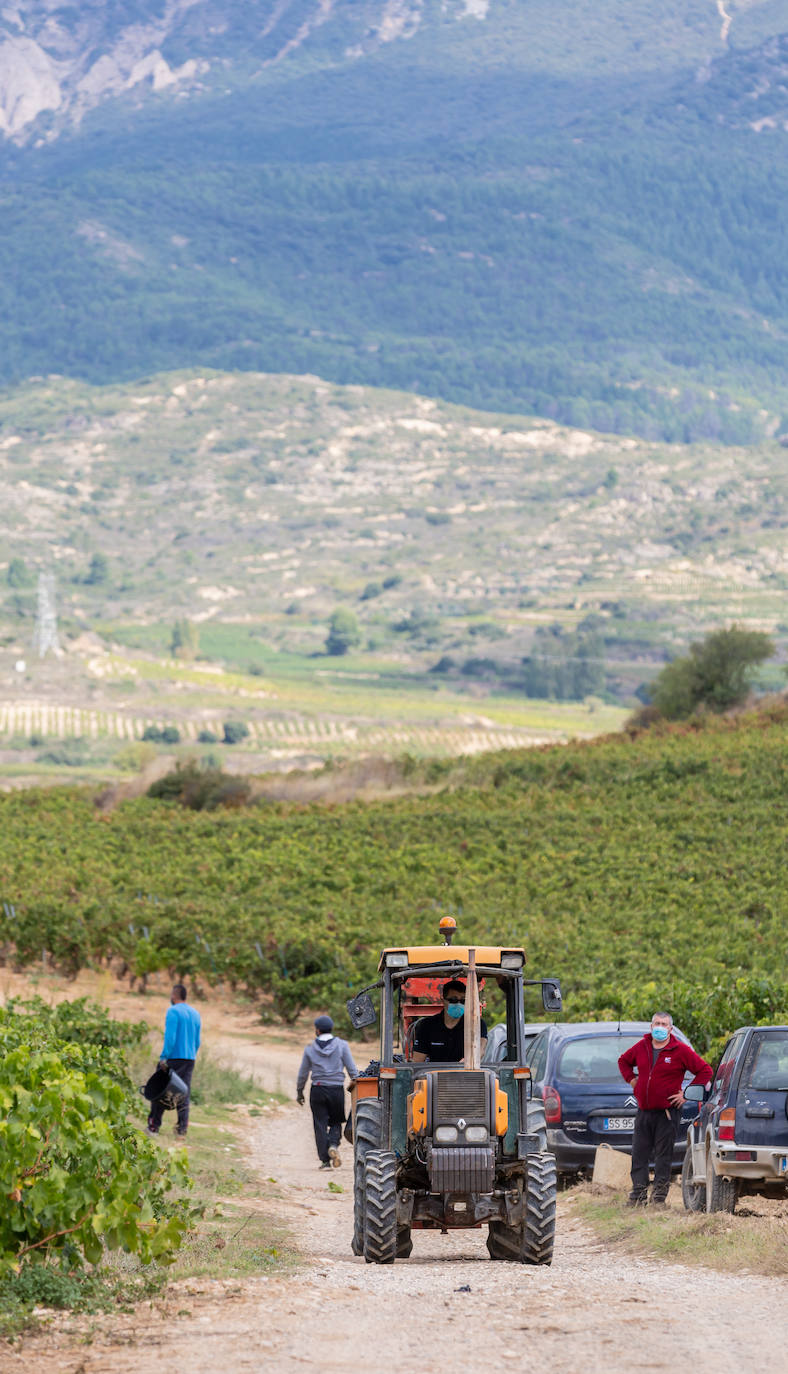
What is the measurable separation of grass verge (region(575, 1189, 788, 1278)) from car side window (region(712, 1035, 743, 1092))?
973 millimetres

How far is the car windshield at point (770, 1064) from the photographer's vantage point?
13859mm

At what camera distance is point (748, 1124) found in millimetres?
13641

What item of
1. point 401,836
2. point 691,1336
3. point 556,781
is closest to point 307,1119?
point 691,1336

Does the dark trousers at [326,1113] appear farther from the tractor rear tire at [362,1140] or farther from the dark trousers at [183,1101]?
the tractor rear tire at [362,1140]

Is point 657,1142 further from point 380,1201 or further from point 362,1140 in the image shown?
point 380,1201

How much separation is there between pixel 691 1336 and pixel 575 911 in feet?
95.5

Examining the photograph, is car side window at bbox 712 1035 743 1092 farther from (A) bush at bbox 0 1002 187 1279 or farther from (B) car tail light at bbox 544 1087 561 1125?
(A) bush at bbox 0 1002 187 1279

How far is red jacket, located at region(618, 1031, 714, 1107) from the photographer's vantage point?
592 inches

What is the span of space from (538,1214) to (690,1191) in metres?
3.48

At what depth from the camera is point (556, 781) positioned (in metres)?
57.9

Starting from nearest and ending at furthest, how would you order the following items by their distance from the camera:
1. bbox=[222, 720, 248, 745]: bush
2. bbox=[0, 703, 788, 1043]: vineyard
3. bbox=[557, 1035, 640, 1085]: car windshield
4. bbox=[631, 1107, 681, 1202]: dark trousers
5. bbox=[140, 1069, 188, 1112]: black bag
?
bbox=[631, 1107, 681, 1202]: dark trousers < bbox=[557, 1035, 640, 1085]: car windshield < bbox=[140, 1069, 188, 1112]: black bag < bbox=[0, 703, 788, 1043]: vineyard < bbox=[222, 720, 248, 745]: bush

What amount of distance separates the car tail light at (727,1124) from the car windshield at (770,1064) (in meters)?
0.26

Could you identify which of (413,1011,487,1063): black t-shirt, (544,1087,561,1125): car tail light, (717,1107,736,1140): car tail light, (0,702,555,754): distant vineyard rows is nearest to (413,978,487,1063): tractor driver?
(413,1011,487,1063): black t-shirt

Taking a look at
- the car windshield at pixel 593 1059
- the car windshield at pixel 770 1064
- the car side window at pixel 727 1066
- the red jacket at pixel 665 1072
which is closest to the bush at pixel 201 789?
the car windshield at pixel 593 1059
